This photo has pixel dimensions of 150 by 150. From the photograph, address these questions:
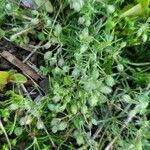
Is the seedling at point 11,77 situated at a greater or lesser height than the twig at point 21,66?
lesser

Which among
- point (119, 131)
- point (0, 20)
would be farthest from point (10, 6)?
point (119, 131)

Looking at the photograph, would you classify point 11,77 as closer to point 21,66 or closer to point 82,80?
point 21,66

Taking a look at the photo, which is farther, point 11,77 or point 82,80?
point 11,77

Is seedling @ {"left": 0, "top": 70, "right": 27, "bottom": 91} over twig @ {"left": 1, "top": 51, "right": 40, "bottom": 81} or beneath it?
beneath

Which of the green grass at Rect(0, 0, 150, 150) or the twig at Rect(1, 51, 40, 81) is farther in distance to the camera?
the twig at Rect(1, 51, 40, 81)

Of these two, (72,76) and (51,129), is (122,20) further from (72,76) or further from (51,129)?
(51,129)

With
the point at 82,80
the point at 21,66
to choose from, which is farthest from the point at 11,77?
the point at 82,80

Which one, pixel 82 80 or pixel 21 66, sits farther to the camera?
pixel 21 66

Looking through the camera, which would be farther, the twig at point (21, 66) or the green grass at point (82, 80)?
the twig at point (21, 66)
